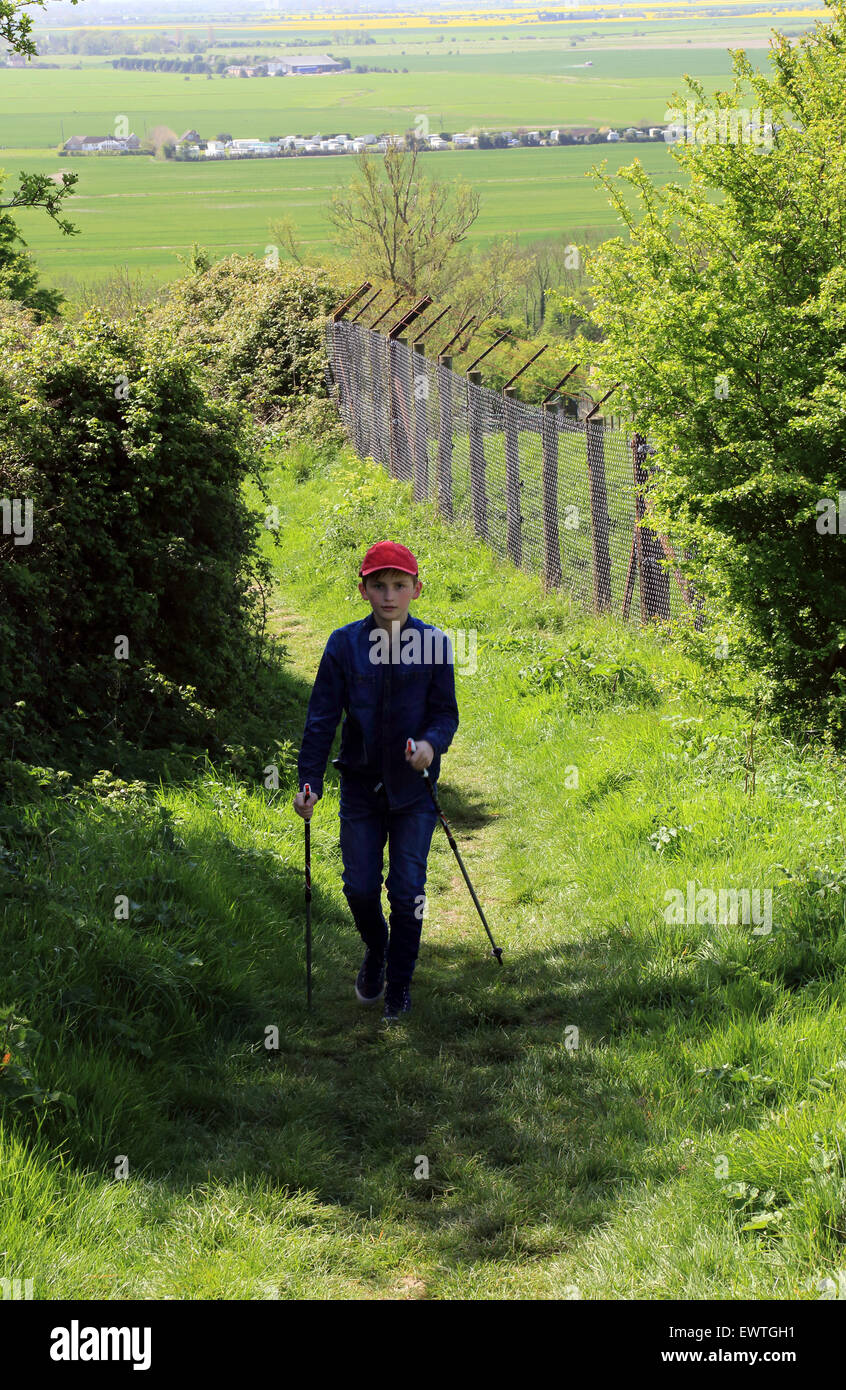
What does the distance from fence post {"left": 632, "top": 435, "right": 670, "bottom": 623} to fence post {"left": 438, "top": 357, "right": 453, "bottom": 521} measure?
5.03 metres

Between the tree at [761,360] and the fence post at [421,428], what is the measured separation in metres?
8.47

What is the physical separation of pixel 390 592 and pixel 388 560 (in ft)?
0.44

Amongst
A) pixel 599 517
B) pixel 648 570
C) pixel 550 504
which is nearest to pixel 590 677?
pixel 648 570

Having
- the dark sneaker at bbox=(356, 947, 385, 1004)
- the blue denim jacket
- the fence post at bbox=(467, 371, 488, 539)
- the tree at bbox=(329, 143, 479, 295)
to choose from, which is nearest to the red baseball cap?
the blue denim jacket

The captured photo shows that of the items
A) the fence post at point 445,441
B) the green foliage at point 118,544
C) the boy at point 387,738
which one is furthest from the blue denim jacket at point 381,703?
the fence post at point 445,441

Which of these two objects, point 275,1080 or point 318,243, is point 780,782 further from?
point 318,243

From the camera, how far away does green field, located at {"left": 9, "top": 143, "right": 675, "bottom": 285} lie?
130250mm

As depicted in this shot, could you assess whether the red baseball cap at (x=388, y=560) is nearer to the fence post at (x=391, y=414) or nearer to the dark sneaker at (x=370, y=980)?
the dark sneaker at (x=370, y=980)

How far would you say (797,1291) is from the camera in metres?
3.31

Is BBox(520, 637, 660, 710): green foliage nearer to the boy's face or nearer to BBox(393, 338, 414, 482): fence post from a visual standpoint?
the boy's face

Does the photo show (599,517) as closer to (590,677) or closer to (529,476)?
(590,677)

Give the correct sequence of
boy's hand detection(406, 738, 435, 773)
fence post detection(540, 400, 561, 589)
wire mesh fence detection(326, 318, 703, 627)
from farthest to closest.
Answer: fence post detection(540, 400, 561, 589)
wire mesh fence detection(326, 318, 703, 627)
boy's hand detection(406, 738, 435, 773)

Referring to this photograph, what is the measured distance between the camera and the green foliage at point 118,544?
7.18 m
